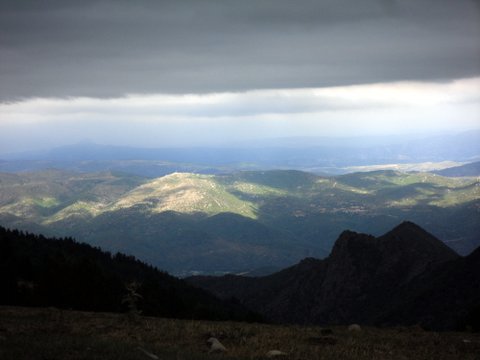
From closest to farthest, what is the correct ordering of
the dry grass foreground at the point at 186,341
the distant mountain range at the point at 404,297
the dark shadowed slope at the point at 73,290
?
the dry grass foreground at the point at 186,341
the dark shadowed slope at the point at 73,290
the distant mountain range at the point at 404,297

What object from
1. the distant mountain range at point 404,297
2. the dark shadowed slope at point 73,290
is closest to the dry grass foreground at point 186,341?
the dark shadowed slope at point 73,290

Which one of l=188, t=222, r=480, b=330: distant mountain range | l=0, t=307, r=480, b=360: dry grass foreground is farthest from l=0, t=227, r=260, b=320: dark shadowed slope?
l=188, t=222, r=480, b=330: distant mountain range

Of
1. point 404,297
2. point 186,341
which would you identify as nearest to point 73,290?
point 186,341

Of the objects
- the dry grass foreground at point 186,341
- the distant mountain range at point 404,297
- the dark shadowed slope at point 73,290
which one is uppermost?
the dry grass foreground at point 186,341

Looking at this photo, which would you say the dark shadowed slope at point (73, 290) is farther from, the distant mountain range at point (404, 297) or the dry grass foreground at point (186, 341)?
the distant mountain range at point (404, 297)

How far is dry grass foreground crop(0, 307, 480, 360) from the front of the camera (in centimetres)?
2677

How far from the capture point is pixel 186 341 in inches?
1270

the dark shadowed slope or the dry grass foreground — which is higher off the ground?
the dry grass foreground

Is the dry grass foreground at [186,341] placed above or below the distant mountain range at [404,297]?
above

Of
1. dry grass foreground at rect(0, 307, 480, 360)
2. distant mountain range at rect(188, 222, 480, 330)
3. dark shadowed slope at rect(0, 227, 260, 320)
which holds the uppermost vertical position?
dry grass foreground at rect(0, 307, 480, 360)

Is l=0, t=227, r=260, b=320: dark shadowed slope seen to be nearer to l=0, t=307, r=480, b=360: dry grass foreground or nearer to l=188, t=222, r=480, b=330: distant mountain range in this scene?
l=0, t=307, r=480, b=360: dry grass foreground

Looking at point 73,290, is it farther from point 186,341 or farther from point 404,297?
point 404,297

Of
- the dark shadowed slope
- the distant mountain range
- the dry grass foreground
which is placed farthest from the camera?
the distant mountain range

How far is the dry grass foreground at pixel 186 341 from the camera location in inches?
1054
